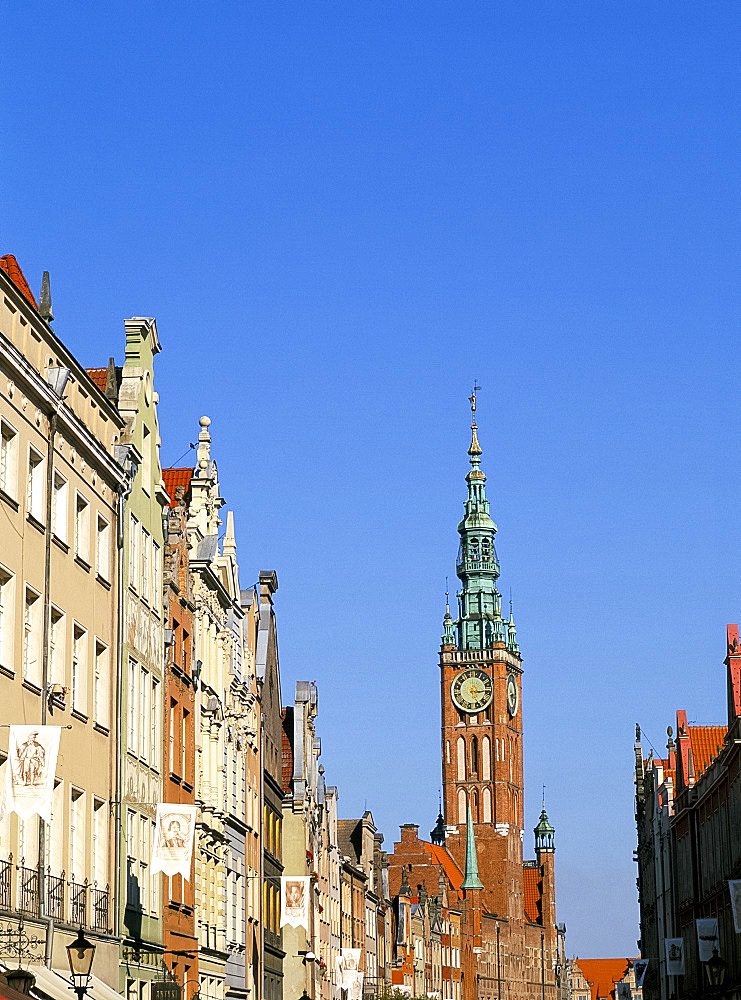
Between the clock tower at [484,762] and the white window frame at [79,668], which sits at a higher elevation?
the clock tower at [484,762]

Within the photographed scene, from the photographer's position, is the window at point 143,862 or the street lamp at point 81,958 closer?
the street lamp at point 81,958

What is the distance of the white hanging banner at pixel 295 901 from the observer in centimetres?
6009

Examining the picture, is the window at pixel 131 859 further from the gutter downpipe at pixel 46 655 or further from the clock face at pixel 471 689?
the clock face at pixel 471 689

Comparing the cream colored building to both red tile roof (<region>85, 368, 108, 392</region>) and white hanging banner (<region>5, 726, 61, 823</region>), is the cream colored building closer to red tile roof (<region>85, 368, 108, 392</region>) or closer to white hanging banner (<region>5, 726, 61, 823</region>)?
white hanging banner (<region>5, 726, 61, 823</region>)

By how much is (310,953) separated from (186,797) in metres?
27.5

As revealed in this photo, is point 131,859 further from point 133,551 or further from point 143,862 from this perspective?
point 133,551

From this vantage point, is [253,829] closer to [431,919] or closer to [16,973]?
[16,973]

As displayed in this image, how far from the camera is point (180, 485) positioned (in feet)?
180

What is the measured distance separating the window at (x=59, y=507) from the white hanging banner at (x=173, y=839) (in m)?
7.73

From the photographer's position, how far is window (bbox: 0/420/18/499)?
29.9m

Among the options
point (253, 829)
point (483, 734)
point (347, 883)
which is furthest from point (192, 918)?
point (483, 734)

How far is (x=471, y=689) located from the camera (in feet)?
647

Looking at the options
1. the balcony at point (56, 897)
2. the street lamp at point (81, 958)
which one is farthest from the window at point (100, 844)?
the street lamp at point (81, 958)

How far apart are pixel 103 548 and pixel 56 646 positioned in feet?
16.6
